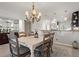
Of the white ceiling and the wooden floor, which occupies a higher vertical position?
the white ceiling

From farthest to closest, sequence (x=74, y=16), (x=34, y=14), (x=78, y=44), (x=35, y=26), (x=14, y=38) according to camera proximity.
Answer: (x=35, y=26), (x=74, y=16), (x=78, y=44), (x=34, y=14), (x=14, y=38)

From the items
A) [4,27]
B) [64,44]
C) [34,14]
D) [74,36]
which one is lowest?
[64,44]

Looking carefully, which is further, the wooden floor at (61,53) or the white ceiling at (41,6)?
the white ceiling at (41,6)

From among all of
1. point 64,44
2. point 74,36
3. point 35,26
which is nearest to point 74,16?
point 74,36

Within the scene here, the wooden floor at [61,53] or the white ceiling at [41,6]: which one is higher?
the white ceiling at [41,6]

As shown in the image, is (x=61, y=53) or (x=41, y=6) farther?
(x=41, y=6)

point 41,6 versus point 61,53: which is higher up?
point 41,6

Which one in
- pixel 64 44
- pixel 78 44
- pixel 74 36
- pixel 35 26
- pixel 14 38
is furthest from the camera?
pixel 35 26

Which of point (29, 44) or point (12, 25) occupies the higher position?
point (12, 25)

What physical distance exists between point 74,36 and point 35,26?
3588 millimetres

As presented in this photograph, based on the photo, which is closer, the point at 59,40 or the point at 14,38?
the point at 14,38

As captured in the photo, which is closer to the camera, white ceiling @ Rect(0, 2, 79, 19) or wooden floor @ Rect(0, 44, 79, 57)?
wooden floor @ Rect(0, 44, 79, 57)

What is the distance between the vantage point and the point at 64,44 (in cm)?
505

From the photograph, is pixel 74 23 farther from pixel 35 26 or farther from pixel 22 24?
pixel 22 24
